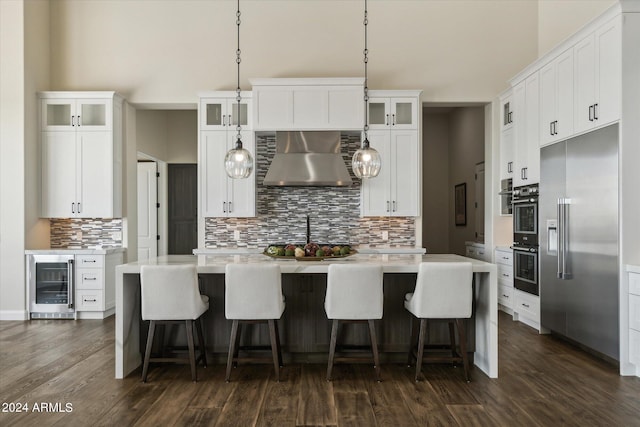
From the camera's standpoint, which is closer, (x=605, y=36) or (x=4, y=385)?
(x=4, y=385)

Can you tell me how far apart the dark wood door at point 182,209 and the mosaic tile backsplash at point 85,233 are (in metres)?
2.12

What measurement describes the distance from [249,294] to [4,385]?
1.93m

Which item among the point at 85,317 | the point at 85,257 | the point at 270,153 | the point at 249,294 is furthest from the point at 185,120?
the point at 249,294

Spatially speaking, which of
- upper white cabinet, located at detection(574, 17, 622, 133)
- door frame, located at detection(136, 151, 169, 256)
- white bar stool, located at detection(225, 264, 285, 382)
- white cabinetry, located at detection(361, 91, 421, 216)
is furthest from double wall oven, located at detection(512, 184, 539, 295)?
door frame, located at detection(136, 151, 169, 256)

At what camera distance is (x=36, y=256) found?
17.9 ft

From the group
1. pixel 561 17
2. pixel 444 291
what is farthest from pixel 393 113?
pixel 444 291

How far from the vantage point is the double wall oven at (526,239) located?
479 cm

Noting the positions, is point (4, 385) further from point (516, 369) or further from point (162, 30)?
point (162, 30)

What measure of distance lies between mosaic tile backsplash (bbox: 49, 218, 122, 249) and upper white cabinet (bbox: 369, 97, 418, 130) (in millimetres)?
3770

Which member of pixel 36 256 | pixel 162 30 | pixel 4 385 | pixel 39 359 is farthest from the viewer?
pixel 162 30

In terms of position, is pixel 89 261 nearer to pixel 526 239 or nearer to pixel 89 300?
pixel 89 300

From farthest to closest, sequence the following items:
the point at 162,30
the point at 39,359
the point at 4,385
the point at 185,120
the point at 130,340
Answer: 1. the point at 185,120
2. the point at 162,30
3. the point at 39,359
4. the point at 130,340
5. the point at 4,385

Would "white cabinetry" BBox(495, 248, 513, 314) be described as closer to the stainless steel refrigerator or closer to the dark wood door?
the stainless steel refrigerator

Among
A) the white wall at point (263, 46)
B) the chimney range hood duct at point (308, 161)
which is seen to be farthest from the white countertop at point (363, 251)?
the white wall at point (263, 46)
